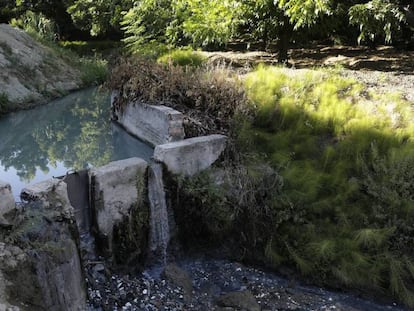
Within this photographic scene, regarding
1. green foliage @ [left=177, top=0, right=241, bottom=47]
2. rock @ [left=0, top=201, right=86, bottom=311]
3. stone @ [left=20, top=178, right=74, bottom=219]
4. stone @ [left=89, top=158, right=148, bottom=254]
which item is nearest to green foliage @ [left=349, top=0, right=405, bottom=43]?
green foliage @ [left=177, top=0, right=241, bottom=47]

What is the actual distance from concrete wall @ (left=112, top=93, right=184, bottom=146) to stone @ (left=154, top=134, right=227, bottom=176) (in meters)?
0.39

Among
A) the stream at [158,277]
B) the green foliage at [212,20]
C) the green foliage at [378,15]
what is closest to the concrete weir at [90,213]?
the stream at [158,277]

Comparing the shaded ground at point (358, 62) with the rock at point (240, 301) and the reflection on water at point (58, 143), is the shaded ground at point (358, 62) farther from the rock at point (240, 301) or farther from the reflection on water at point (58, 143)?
the rock at point (240, 301)

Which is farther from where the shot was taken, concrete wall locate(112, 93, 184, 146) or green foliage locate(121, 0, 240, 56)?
green foliage locate(121, 0, 240, 56)

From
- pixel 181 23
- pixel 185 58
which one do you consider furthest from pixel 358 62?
pixel 181 23

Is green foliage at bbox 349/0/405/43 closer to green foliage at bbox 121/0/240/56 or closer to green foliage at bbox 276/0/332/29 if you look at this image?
green foliage at bbox 276/0/332/29

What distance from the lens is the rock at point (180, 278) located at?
4.15 meters

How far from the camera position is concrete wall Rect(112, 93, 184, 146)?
535 cm

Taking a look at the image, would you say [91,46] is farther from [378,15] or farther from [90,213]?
[90,213]

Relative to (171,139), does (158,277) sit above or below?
below

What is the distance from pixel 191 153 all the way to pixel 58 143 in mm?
2418

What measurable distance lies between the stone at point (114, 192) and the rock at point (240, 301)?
1.15 meters

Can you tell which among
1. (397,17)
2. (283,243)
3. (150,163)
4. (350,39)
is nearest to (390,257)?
(283,243)

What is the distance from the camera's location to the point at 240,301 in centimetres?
406
